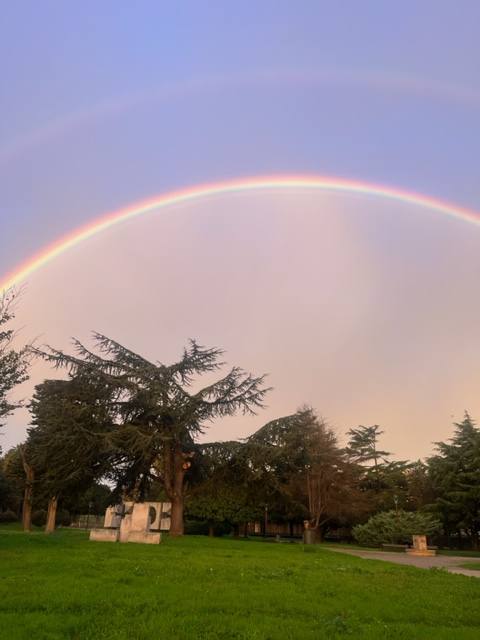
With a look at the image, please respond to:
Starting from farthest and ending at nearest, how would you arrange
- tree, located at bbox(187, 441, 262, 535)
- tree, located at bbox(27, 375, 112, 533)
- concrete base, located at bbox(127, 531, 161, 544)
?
tree, located at bbox(187, 441, 262, 535) < tree, located at bbox(27, 375, 112, 533) < concrete base, located at bbox(127, 531, 161, 544)

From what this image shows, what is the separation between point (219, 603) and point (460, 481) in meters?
40.8

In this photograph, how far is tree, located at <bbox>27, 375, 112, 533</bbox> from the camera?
26828 millimetres

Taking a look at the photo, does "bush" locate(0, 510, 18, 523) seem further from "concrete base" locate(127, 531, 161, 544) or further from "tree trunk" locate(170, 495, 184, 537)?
"concrete base" locate(127, 531, 161, 544)

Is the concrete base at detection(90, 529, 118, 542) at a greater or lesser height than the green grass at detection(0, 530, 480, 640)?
greater

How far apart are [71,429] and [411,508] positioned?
128 ft

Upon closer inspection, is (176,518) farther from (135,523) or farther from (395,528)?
(395,528)

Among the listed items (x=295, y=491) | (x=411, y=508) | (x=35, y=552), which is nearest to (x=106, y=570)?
(x=35, y=552)

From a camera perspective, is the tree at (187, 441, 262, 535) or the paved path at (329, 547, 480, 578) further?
the tree at (187, 441, 262, 535)

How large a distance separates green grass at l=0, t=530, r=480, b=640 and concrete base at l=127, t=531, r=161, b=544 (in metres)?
9.59

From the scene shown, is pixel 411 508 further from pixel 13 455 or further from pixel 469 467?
pixel 13 455

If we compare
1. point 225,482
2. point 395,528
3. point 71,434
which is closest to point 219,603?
point 71,434

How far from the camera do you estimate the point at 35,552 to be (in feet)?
48.8

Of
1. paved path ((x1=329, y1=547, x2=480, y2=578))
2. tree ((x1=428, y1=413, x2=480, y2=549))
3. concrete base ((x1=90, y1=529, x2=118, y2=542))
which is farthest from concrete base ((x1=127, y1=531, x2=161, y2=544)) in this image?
tree ((x1=428, y1=413, x2=480, y2=549))

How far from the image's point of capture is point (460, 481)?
43938mm
